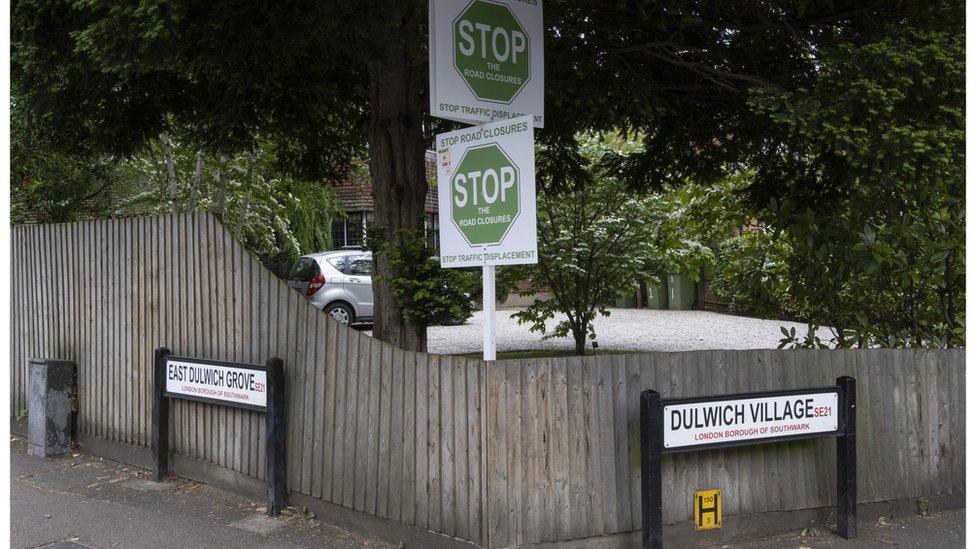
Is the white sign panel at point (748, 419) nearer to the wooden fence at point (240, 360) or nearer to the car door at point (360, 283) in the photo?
the wooden fence at point (240, 360)

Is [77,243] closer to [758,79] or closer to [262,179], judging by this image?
[758,79]

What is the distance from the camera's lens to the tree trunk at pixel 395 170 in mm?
8844

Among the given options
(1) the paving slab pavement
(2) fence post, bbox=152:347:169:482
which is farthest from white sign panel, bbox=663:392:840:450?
(2) fence post, bbox=152:347:169:482

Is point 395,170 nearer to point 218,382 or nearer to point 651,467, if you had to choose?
point 218,382

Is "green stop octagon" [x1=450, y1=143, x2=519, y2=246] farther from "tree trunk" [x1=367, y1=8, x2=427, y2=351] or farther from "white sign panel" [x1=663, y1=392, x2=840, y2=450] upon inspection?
"tree trunk" [x1=367, y1=8, x2=427, y2=351]

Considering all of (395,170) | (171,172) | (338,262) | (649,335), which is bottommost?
(649,335)

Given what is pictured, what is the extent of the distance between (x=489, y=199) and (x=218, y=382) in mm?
2699

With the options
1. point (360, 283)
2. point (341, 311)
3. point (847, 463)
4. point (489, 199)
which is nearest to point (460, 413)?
point (489, 199)

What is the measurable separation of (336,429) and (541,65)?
2.65m

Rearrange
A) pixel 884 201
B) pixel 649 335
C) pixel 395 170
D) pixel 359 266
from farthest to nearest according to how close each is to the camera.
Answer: pixel 649 335, pixel 359 266, pixel 395 170, pixel 884 201

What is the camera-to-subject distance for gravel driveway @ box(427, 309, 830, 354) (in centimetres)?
1702

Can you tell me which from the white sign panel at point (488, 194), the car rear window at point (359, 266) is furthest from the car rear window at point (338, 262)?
the white sign panel at point (488, 194)

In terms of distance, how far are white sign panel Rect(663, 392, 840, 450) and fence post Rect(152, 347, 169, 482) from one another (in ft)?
13.2

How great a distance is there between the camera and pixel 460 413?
17.5 feet
